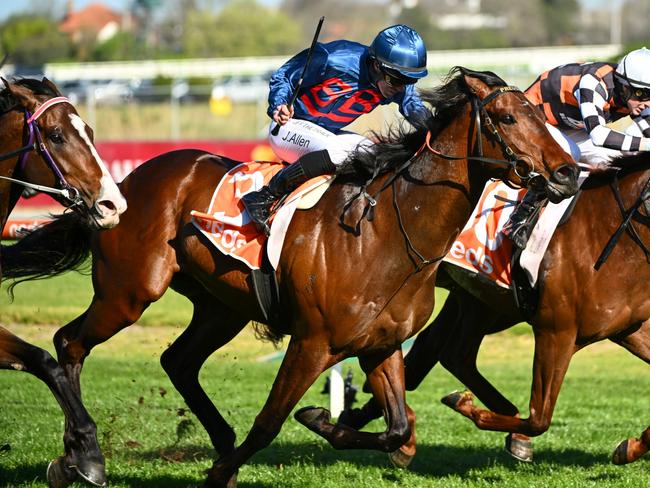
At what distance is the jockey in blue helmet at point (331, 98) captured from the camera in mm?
5539

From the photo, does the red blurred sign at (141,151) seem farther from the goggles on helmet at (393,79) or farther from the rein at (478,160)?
the rein at (478,160)

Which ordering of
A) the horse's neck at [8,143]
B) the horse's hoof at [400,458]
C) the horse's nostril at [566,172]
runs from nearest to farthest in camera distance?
the horse's nostril at [566,172], the horse's neck at [8,143], the horse's hoof at [400,458]

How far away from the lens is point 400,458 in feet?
20.7

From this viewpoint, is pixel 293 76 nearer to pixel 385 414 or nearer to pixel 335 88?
pixel 335 88

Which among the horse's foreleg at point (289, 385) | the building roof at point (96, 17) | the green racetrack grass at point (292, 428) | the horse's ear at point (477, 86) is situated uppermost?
the horse's ear at point (477, 86)

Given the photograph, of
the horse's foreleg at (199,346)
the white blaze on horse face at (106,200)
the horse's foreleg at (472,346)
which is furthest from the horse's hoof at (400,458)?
the white blaze on horse face at (106,200)

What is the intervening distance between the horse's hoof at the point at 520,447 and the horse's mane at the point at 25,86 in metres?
3.51

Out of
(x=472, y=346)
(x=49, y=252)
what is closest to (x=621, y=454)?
(x=472, y=346)

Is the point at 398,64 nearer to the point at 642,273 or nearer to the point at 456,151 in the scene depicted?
the point at 456,151

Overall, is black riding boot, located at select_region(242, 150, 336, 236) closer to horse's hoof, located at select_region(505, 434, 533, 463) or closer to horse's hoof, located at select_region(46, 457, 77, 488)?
horse's hoof, located at select_region(46, 457, 77, 488)

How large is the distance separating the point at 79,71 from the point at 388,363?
131ft

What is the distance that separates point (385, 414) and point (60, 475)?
5.52ft

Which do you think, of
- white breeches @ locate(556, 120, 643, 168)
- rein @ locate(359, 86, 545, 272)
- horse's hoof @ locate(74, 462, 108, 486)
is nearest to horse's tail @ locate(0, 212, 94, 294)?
horse's hoof @ locate(74, 462, 108, 486)

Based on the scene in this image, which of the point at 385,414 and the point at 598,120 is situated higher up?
the point at 598,120
